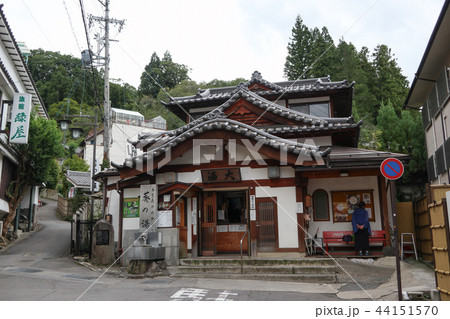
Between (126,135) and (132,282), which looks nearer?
(132,282)

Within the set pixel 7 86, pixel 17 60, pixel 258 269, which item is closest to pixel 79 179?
pixel 17 60

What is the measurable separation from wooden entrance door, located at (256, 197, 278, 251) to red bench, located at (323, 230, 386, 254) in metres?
2.68

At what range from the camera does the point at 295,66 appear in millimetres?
48312

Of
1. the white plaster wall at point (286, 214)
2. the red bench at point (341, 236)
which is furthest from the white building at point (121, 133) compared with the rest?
the red bench at point (341, 236)

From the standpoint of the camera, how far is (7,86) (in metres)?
19.0

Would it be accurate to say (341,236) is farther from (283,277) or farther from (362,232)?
(283,277)

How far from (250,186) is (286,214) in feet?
6.06

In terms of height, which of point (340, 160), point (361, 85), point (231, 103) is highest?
point (361, 85)

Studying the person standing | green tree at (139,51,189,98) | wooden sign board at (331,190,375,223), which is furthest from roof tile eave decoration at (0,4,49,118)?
green tree at (139,51,189,98)

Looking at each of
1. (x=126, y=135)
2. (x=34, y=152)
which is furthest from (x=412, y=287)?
(x=126, y=135)

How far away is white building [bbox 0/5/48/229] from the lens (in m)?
18.8

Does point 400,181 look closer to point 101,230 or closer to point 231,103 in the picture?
point 231,103

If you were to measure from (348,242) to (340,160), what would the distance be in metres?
3.58

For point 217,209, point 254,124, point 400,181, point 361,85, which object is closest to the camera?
point 217,209
